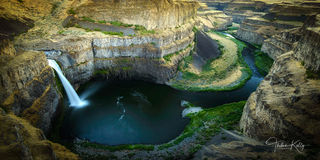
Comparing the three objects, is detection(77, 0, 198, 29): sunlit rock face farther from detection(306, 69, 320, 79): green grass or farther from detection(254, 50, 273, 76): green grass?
detection(306, 69, 320, 79): green grass

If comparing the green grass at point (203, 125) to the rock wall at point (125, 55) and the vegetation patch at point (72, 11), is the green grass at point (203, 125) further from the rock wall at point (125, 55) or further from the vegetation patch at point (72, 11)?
the vegetation patch at point (72, 11)

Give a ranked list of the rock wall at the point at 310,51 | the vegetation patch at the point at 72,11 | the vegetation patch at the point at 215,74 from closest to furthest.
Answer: the rock wall at the point at 310,51
the vegetation patch at the point at 215,74
the vegetation patch at the point at 72,11

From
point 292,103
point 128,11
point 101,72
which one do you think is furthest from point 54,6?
point 292,103

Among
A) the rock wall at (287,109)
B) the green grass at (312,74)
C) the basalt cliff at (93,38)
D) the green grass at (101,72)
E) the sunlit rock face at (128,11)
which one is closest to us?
the rock wall at (287,109)

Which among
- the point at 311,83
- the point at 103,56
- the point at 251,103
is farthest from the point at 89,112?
the point at 311,83

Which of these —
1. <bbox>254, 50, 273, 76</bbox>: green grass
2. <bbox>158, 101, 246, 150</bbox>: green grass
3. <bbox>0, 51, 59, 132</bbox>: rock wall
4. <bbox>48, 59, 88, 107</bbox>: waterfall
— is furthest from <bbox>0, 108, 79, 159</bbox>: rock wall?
<bbox>254, 50, 273, 76</bbox>: green grass

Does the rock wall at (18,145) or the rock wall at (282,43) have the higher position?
the rock wall at (282,43)

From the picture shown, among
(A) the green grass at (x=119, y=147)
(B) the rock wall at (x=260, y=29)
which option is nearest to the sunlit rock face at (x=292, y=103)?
(A) the green grass at (x=119, y=147)
